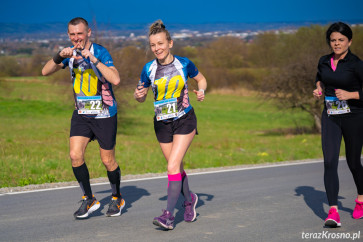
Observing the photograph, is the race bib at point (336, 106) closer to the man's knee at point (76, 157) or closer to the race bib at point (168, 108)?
the race bib at point (168, 108)

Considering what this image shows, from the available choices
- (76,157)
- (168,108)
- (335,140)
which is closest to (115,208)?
(76,157)

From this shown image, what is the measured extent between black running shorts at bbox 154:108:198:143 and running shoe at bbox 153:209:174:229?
0.85 m

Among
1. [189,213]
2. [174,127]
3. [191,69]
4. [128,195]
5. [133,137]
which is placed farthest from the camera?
[133,137]

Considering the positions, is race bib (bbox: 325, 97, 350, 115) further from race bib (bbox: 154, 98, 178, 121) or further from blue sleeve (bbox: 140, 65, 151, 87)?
blue sleeve (bbox: 140, 65, 151, 87)

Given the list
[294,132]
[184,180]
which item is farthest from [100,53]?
[294,132]

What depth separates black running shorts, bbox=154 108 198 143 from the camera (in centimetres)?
609

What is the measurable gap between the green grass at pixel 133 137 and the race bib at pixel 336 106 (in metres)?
2.96

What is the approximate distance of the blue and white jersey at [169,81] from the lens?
19.7 ft

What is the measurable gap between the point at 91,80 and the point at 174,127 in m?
1.12

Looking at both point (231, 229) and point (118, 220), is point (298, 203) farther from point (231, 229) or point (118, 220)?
point (118, 220)

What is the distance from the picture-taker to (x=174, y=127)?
6105 mm

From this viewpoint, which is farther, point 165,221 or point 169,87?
point 169,87

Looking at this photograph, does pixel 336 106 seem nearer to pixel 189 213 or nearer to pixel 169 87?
pixel 169 87

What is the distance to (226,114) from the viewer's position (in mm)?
48094
